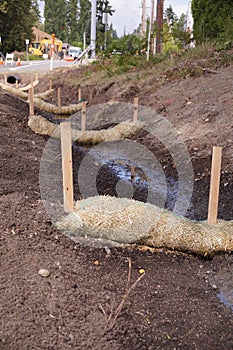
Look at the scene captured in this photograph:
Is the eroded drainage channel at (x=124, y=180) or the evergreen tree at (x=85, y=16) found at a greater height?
the evergreen tree at (x=85, y=16)

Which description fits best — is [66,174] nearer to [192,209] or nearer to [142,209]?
[142,209]

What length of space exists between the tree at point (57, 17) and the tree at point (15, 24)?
44963mm

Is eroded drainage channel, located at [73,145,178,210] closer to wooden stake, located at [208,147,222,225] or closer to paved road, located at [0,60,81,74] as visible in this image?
wooden stake, located at [208,147,222,225]

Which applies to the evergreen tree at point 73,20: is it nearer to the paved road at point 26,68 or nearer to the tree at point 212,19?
the paved road at point 26,68

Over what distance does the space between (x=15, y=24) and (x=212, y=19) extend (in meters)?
31.5

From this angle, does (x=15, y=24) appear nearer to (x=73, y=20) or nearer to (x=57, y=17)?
(x=57, y=17)

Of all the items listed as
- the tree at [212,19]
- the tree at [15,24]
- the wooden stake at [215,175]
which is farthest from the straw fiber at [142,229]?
the tree at [15,24]

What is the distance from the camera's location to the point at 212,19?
13812 mm

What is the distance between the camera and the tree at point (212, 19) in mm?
12699

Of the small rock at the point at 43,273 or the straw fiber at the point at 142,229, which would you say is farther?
the straw fiber at the point at 142,229

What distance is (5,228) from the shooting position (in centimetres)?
377

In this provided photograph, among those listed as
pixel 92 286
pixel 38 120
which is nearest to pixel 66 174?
pixel 92 286

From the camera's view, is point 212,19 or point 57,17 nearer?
point 212,19

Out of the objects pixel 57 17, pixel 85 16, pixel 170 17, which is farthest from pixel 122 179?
pixel 57 17
